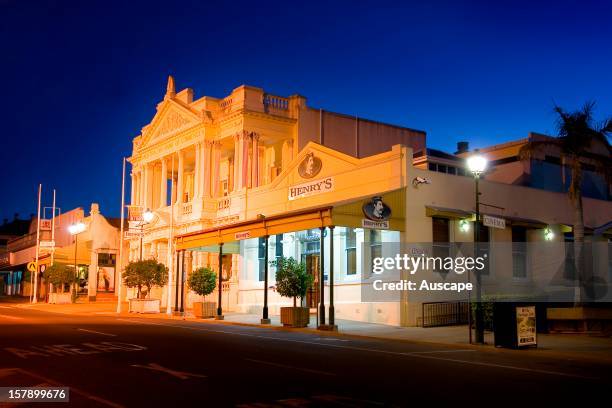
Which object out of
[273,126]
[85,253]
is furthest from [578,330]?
[85,253]

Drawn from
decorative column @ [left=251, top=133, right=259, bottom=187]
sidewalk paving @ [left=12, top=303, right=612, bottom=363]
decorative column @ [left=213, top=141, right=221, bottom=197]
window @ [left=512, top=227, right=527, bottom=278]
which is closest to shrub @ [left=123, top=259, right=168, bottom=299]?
decorative column @ [left=213, top=141, right=221, bottom=197]

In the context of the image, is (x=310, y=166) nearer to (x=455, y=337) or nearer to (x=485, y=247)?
(x=485, y=247)

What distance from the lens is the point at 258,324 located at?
2717 centimetres

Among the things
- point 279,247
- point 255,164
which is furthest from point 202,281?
point 255,164

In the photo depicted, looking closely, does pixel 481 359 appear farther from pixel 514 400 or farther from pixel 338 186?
pixel 338 186

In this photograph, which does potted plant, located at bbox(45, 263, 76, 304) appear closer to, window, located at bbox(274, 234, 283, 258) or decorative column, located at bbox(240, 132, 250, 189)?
decorative column, located at bbox(240, 132, 250, 189)

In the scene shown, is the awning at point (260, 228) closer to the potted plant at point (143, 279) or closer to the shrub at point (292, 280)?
the shrub at point (292, 280)

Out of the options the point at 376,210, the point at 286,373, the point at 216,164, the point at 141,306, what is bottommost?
the point at 286,373

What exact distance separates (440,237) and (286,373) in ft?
54.7

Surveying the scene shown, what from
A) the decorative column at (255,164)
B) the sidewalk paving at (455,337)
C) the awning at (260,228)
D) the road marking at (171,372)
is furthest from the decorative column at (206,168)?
the road marking at (171,372)

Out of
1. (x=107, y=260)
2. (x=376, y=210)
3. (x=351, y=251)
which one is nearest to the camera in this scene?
(x=376, y=210)

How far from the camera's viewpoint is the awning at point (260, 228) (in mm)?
24766

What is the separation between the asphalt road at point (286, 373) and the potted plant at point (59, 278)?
30.2m

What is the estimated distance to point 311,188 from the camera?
3225 cm
